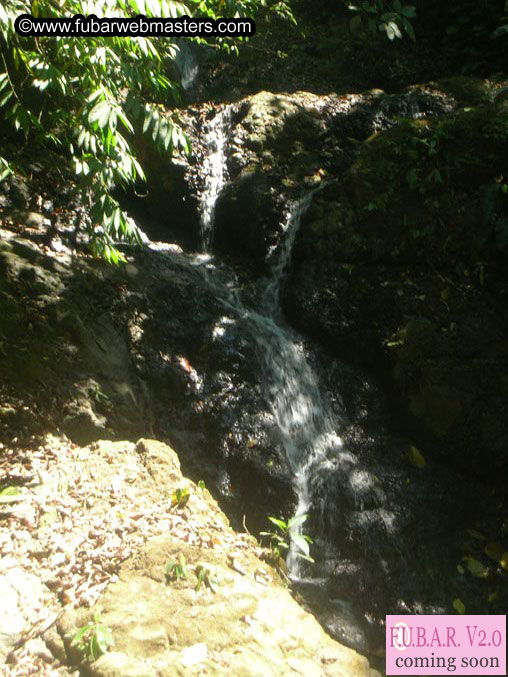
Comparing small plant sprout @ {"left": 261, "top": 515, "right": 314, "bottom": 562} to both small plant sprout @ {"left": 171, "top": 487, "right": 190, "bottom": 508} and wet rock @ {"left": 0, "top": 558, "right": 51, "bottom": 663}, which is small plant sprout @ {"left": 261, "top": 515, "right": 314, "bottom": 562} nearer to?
small plant sprout @ {"left": 171, "top": 487, "right": 190, "bottom": 508}

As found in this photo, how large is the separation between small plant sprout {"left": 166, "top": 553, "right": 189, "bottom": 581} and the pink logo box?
1984mm

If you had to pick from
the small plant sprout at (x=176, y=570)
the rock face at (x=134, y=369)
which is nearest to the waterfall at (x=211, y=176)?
the rock face at (x=134, y=369)

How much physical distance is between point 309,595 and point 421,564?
1.17 meters

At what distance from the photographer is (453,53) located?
420 inches

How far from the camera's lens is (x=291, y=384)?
5988 millimetres

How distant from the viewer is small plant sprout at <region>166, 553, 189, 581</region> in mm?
3613

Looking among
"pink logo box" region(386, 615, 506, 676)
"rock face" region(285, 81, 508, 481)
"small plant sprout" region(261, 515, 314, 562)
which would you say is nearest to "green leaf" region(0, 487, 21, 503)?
"small plant sprout" region(261, 515, 314, 562)

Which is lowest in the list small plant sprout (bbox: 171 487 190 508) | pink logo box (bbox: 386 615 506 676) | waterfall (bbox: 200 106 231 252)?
pink logo box (bbox: 386 615 506 676)

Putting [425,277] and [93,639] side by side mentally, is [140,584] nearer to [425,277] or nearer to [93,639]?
[93,639]

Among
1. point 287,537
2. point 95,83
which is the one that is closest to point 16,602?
point 287,537

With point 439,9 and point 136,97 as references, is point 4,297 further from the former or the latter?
point 439,9

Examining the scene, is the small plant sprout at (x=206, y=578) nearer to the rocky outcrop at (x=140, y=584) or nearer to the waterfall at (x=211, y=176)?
the rocky outcrop at (x=140, y=584)

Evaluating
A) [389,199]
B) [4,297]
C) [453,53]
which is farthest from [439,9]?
[4,297]

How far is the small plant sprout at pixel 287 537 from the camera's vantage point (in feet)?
15.4
